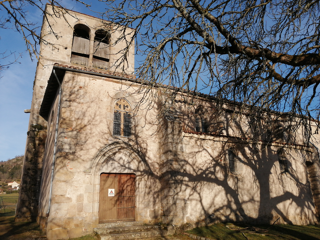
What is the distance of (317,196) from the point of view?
12.9 metres

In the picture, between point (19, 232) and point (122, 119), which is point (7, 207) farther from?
point (122, 119)

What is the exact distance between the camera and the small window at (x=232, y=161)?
11023mm

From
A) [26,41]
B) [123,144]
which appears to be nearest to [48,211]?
[123,144]

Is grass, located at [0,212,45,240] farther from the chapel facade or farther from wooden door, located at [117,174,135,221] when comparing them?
wooden door, located at [117,174,135,221]

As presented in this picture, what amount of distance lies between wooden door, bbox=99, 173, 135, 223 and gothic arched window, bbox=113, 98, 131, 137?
1870 millimetres

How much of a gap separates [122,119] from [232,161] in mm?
5813

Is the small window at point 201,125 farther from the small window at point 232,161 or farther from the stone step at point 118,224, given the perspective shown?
the stone step at point 118,224

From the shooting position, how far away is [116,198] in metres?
9.00

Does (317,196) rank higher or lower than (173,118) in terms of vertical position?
lower

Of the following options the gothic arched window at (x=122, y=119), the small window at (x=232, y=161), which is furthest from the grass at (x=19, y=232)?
the small window at (x=232, y=161)

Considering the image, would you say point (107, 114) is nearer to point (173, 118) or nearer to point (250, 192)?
point (173, 118)

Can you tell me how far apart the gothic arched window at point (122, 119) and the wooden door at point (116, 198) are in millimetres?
1870

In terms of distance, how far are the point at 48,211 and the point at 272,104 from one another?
8.08 meters

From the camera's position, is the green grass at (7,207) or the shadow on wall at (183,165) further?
the green grass at (7,207)
